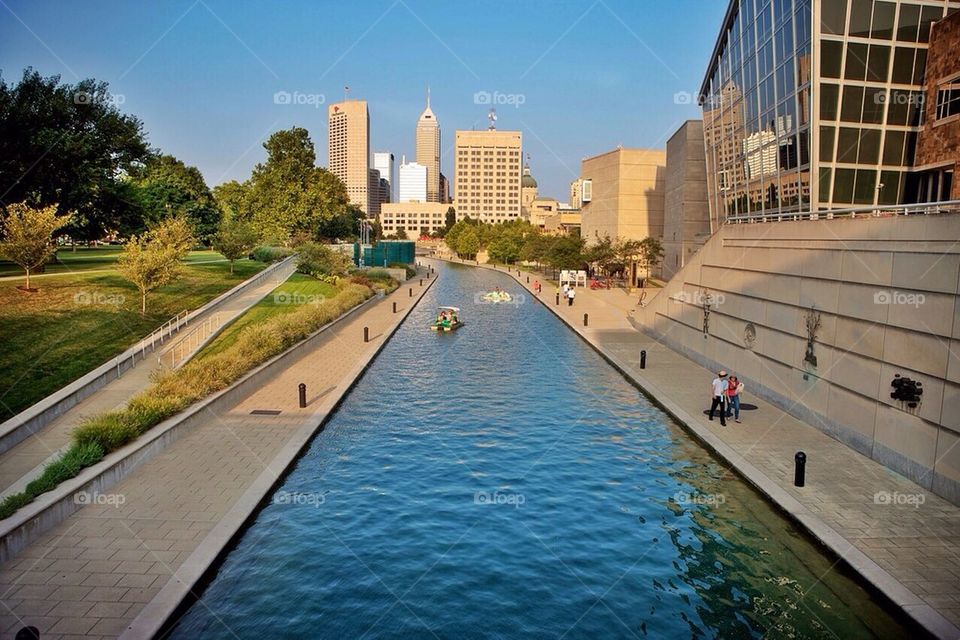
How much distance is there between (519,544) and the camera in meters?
→ 13.4

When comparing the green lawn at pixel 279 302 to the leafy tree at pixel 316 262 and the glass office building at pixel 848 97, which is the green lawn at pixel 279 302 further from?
the glass office building at pixel 848 97

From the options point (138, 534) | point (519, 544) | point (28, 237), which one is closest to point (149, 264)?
point (28, 237)

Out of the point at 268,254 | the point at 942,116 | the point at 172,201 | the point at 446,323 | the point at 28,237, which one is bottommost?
the point at 446,323

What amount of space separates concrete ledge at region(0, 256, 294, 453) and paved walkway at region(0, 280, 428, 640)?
369 cm

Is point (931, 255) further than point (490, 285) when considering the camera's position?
No

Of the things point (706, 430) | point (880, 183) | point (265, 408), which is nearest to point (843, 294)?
point (706, 430)

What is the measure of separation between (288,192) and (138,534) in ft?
204

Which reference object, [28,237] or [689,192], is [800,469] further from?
[689,192]

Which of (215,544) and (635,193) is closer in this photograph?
(215,544)

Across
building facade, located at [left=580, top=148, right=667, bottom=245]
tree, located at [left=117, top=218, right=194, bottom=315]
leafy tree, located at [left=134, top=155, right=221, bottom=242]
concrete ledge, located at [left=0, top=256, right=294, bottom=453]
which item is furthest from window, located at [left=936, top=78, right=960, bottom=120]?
building facade, located at [left=580, top=148, right=667, bottom=245]

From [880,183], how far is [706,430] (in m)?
15.7

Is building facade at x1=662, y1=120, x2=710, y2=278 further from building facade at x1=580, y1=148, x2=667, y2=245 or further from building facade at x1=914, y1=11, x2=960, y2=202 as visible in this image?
building facade at x1=914, y1=11, x2=960, y2=202

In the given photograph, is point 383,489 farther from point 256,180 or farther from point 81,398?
point 256,180

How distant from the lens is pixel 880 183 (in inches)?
1105
